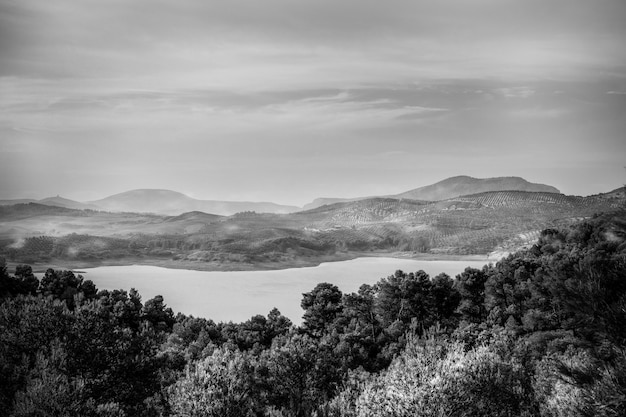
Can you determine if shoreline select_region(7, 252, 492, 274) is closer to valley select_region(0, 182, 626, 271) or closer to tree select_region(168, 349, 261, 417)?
valley select_region(0, 182, 626, 271)

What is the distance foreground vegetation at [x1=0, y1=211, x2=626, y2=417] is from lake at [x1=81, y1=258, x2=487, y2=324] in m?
24.6

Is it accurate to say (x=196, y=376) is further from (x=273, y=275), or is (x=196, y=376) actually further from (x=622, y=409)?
(x=273, y=275)

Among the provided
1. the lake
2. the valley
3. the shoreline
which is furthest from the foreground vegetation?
the valley

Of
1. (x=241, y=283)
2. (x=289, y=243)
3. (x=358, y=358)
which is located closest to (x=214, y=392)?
(x=358, y=358)

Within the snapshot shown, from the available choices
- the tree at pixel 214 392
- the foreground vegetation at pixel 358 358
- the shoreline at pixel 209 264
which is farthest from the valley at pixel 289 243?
the tree at pixel 214 392

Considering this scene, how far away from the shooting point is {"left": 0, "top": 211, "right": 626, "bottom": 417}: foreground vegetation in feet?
63.6

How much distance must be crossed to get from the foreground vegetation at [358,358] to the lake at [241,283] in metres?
24.6

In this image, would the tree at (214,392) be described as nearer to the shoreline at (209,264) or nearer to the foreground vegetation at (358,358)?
the foreground vegetation at (358,358)

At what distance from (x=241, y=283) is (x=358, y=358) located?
228 feet

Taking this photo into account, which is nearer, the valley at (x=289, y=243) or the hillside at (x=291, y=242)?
the valley at (x=289, y=243)

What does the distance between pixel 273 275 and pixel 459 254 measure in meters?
57.1

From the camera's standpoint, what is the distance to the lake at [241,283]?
7956 centimetres

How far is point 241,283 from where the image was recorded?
105375mm

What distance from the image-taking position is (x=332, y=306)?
163 feet
